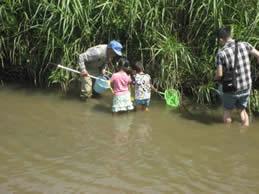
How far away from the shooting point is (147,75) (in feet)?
25.5

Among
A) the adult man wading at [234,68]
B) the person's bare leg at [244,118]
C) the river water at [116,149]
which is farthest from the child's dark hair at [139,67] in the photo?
the person's bare leg at [244,118]

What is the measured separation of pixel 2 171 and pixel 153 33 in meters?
3.37

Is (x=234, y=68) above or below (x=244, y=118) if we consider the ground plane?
above

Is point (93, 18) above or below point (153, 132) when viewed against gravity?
above

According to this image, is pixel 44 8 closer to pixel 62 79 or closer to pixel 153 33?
pixel 62 79

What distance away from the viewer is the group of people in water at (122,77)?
7.71 meters

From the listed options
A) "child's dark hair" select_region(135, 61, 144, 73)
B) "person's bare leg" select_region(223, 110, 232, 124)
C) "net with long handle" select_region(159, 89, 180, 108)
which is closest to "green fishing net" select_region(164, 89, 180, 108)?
"net with long handle" select_region(159, 89, 180, 108)

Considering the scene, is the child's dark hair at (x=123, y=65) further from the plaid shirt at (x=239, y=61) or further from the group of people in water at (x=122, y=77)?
the plaid shirt at (x=239, y=61)

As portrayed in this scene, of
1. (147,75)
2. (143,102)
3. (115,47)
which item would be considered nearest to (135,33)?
(115,47)

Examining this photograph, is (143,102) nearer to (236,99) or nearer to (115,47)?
(115,47)

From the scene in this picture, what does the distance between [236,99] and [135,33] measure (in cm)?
197

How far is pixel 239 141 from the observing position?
6.88m

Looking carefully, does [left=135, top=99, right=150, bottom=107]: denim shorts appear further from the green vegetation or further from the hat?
the hat

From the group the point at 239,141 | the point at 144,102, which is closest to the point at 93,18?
the point at 144,102
